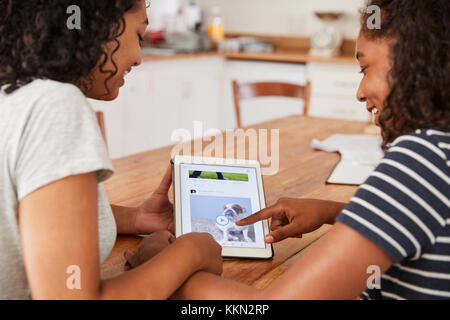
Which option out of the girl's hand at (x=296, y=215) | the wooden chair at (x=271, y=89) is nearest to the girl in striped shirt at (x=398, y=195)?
the girl's hand at (x=296, y=215)

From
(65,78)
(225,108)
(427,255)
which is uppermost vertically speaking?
(65,78)

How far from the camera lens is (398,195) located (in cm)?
68

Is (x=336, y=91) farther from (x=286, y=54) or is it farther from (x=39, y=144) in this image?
(x=39, y=144)

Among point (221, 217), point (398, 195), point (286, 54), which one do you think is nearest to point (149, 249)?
point (221, 217)

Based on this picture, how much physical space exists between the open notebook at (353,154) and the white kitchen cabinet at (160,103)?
1.69m

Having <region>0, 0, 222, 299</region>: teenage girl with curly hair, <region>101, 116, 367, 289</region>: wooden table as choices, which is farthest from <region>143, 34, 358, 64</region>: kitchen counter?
<region>0, 0, 222, 299</region>: teenage girl with curly hair

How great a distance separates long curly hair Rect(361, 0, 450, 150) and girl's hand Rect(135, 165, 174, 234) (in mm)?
489

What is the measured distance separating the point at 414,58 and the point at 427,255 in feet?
0.87

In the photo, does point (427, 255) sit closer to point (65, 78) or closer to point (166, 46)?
point (65, 78)

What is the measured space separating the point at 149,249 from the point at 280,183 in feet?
2.00

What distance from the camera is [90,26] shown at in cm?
72

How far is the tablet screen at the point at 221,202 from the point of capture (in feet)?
3.26
